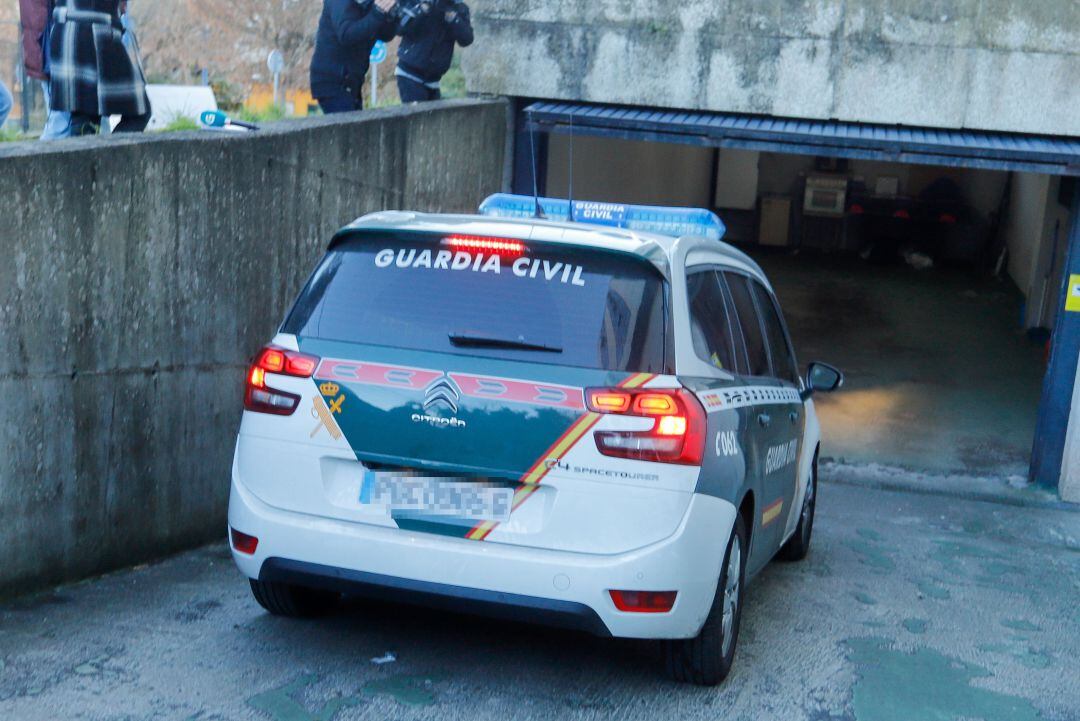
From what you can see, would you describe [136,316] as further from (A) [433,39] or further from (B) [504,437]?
(A) [433,39]

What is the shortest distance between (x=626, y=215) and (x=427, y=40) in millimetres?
4956

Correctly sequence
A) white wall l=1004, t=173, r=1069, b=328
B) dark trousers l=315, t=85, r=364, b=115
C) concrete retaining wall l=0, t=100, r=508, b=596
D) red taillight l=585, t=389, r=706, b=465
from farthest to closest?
white wall l=1004, t=173, r=1069, b=328, dark trousers l=315, t=85, r=364, b=115, concrete retaining wall l=0, t=100, r=508, b=596, red taillight l=585, t=389, r=706, b=465

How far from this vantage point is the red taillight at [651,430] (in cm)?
439

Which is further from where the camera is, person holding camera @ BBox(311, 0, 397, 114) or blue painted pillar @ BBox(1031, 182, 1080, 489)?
blue painted pillar @ BBox(1031, 182, 1080, 489)

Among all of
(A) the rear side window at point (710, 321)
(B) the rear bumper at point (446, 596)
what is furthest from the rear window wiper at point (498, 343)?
(B) the rear bumper at point (446, 596)

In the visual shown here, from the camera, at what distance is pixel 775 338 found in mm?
6422

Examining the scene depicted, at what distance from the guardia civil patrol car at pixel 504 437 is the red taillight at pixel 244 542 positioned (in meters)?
0.01

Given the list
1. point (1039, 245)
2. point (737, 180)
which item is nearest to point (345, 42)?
point (1039, 245)

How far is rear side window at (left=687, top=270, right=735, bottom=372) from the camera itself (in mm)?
4871

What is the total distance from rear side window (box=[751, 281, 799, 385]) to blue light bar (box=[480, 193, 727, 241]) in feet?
1.45

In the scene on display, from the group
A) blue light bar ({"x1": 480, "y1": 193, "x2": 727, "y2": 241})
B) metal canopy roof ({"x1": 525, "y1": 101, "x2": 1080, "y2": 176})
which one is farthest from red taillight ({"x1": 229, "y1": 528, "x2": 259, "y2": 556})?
metal canopy roof ({"x1": 525, "y1": 101, "x2": 1080, "y2": 176})

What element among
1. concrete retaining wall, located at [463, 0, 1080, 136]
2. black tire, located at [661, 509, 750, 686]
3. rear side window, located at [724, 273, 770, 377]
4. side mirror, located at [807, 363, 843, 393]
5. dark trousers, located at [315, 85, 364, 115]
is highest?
concrete retaining wall, located at [463, 0, 1080, 136]

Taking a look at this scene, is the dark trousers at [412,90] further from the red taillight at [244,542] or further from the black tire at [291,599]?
the red taillight at [244,542]

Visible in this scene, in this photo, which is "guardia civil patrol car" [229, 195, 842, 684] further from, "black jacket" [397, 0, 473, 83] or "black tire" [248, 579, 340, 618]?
"black jacket" [397, 0, 473, 83]
